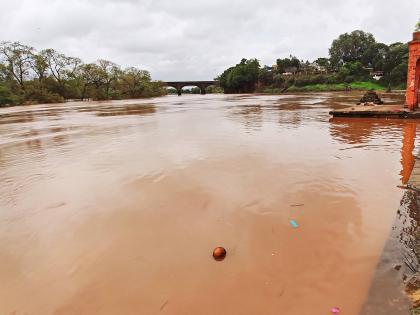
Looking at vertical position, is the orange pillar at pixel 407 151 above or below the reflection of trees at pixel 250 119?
below

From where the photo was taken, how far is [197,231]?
12.9 feet

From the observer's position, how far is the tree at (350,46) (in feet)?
282

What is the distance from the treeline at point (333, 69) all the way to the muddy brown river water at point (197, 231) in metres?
71.0

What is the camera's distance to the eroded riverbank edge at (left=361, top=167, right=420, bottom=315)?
2.40 metres

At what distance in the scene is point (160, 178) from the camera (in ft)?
20.5

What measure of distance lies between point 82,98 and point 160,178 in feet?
203

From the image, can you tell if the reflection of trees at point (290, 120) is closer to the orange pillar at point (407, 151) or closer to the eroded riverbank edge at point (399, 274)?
the orange pillar at point (407, 151)

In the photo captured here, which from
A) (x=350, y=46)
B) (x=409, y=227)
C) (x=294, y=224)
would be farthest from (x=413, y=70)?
(x=350, y=46)

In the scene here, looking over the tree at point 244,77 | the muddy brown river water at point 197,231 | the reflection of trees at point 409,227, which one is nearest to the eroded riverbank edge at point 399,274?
the reflection of trees at point 409,227

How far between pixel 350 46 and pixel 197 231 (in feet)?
326

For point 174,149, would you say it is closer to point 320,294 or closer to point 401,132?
point 320,294

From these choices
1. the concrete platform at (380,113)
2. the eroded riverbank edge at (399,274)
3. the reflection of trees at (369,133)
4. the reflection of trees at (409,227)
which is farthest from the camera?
the concrete platform at (380,113)

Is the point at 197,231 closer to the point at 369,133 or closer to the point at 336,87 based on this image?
the point at 369,133

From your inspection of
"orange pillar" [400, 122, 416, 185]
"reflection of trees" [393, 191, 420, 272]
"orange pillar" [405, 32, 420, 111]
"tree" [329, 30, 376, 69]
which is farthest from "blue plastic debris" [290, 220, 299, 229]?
"tree" [329, 30, 376, 69]
